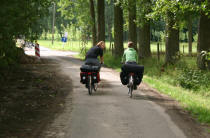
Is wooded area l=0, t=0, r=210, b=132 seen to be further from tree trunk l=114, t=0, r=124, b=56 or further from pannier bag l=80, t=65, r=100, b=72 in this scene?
pannier bag l=80, t=65, r=100, b=72

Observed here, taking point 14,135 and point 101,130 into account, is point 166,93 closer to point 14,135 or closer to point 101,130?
point 101,130

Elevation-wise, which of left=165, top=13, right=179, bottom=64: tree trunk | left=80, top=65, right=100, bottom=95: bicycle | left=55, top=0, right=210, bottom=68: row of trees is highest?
left=55, top=0, right=210, bottom=68: row of trees

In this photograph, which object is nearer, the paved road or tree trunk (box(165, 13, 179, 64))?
the paved road

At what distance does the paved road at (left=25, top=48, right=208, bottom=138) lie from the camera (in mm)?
6617

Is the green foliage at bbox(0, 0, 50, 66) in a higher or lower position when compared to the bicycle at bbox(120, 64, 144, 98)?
higher

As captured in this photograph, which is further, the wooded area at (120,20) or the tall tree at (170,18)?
the tall tree at (170,18)

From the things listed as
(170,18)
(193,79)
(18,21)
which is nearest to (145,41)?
(170,18)

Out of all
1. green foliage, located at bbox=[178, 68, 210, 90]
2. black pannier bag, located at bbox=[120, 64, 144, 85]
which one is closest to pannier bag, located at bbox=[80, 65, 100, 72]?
black pannier bag, located at bbox=[120, 64, 144, 85]

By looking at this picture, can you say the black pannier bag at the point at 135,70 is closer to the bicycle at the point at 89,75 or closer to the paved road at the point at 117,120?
the paved road at the point at 117,120

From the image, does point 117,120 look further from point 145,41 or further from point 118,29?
point 118,29

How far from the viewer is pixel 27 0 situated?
8.75 meters

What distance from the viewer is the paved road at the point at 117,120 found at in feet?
21.7

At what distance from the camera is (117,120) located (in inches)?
304

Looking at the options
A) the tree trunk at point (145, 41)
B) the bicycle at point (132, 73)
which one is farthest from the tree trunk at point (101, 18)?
the bicycle at point (132, 73)
